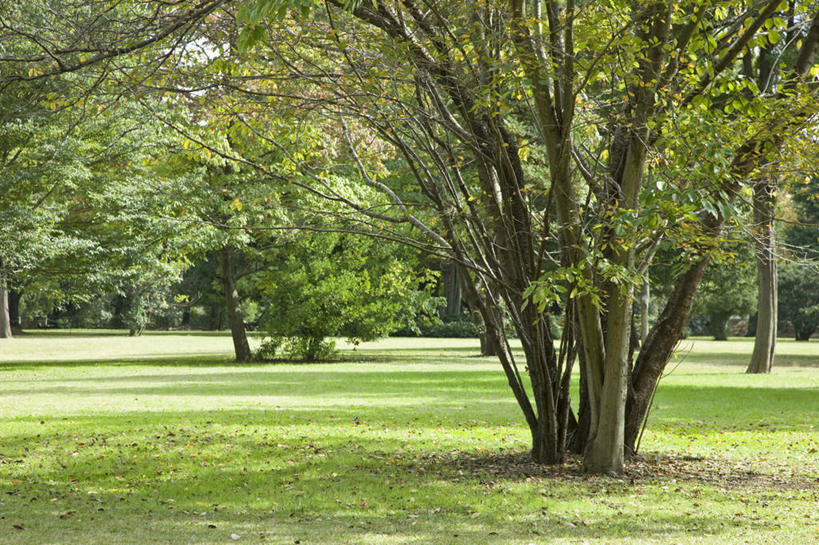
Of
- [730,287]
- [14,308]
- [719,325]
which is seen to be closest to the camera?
[730,287]

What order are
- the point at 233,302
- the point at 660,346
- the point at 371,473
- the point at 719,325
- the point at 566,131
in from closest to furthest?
the point at 566,131
the point at 371,473
the point at 660,346
the point at 233,302
the point at 719,325

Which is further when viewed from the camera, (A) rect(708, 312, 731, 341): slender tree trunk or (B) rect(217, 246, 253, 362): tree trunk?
(A) rect(708, 312, 731, 341): slender tree trunk

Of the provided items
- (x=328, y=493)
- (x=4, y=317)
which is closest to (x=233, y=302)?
(x=328, y=493)

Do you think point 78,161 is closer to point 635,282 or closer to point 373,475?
point 373,475

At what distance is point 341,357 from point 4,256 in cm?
1210

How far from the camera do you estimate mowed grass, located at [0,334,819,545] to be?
5.62 m

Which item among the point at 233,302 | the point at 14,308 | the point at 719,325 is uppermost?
the point at 14,308

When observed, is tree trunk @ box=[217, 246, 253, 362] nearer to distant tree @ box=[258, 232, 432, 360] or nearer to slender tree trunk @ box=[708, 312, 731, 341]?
distant tree @ box=[258, 232, 432, 360]

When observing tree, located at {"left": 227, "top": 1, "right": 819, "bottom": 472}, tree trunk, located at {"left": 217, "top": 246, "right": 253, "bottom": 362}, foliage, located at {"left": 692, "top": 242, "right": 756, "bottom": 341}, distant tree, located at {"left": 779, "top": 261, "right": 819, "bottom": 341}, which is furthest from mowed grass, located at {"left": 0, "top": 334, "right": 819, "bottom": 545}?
distant tree, located at {"left": 779, "top": 261, "right": 819, "bottom": 341}

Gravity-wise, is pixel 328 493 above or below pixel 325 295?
below

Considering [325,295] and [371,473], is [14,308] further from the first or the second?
[371,473]

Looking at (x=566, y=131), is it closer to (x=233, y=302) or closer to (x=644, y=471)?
(x=644, y=471)

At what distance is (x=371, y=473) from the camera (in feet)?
25.4

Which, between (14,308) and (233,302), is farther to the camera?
(14,308)
